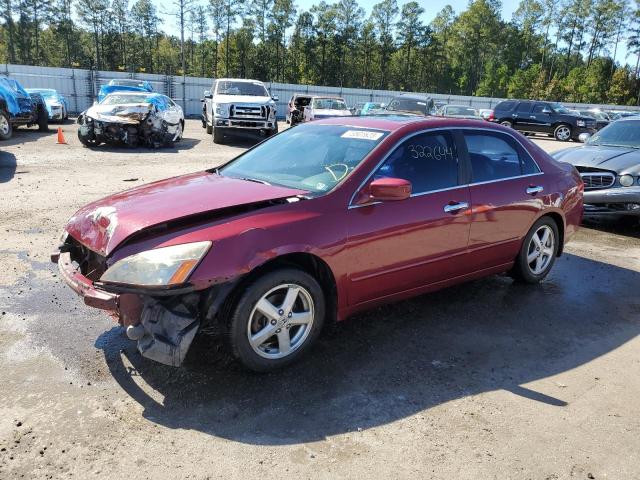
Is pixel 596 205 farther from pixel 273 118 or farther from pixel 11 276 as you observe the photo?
pixel 273 118

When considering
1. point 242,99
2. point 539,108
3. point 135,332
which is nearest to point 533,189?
point 135,332

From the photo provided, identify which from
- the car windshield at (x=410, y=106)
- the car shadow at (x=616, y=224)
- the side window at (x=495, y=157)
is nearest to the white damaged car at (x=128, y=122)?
the car windshield at (x=410, y=106)

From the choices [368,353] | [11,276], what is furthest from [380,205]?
[11,276]

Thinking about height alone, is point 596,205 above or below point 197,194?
below

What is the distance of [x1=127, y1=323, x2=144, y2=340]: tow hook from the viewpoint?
9.93ft

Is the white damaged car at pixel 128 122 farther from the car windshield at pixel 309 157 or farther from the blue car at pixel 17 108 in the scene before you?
the car windshield at pixel 309 157

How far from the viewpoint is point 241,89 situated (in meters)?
18.2

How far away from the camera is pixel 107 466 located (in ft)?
8.45

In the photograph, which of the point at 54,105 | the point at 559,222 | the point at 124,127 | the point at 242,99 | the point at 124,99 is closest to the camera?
the point at 559,222

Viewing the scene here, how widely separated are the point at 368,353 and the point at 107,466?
1.87m

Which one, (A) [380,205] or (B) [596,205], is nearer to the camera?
(A) [380,205]

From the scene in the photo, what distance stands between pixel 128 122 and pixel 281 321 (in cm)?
1243

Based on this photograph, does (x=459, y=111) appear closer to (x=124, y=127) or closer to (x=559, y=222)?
(x=124, y=127)

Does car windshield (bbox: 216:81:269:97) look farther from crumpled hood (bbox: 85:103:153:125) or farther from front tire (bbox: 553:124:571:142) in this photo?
front tire (bbox: 553:124:571:142)
